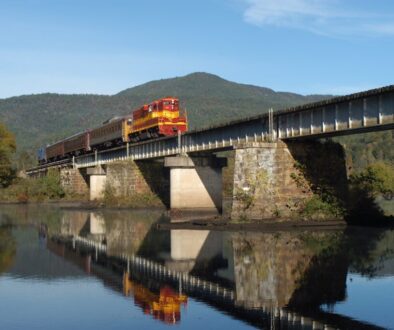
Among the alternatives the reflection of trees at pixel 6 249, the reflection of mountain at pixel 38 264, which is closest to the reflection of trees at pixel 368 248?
the reflection of mountain at pixel 38 264

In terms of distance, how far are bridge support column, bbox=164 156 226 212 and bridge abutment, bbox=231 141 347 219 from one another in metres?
15.5

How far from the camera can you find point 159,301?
19.6 metres

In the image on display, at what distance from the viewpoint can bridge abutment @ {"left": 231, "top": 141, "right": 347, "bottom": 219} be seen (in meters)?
42.1

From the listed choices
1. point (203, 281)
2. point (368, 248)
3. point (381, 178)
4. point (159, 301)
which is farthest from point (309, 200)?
point (381, 178)

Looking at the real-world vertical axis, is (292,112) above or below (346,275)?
above

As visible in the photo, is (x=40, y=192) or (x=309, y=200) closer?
(x=309, y=200)

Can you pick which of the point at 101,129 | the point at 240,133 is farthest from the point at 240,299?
the point at 101,129

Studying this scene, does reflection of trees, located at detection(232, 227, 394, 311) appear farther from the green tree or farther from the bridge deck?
the green tree

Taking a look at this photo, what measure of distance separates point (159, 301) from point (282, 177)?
24.2 meters

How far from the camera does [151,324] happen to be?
1695 cm

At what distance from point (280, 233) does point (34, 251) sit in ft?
48.7

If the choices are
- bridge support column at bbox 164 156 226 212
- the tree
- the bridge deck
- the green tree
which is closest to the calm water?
the bridge deck

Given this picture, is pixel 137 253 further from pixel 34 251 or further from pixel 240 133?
pixel 240 133

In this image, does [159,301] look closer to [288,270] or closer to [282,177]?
[288,270]
